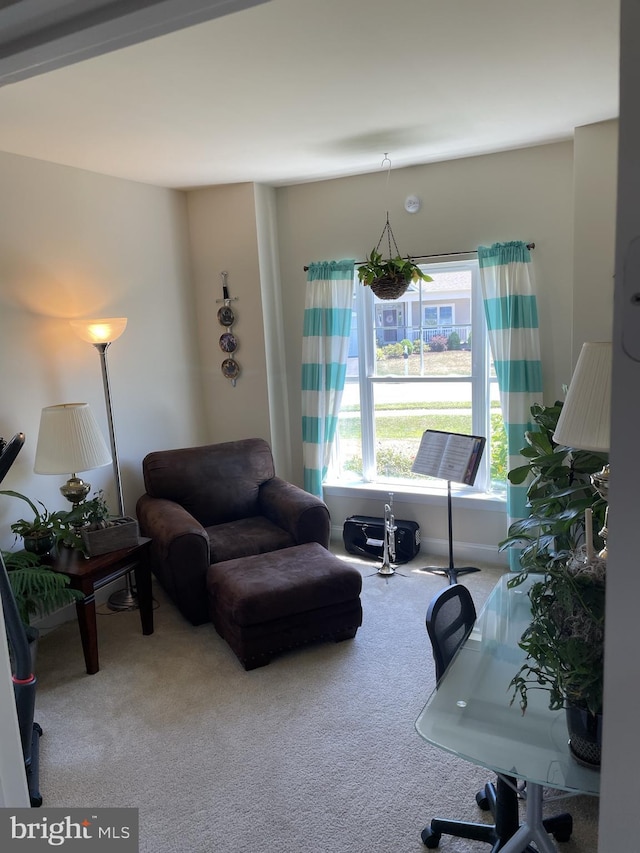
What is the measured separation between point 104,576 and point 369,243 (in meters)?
2.74

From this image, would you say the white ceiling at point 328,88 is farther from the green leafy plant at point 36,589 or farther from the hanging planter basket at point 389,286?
the green leafy plant at point 36,589

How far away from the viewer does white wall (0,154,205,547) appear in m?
3.21

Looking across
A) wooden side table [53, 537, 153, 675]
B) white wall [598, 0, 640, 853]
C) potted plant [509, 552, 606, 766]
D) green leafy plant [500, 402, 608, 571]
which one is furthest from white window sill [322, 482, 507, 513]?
white wall [598, 0, 640, 853]

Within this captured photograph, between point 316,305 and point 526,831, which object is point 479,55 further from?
point 526,831

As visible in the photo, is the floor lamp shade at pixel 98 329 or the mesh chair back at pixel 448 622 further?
the floor lamp shade at pixel 98 329

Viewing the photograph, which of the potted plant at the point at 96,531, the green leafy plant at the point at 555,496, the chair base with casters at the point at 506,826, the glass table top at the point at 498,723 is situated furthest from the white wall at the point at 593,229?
the potted plant at the point at 96,531

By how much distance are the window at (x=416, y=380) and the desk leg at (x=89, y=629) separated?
2180 mm

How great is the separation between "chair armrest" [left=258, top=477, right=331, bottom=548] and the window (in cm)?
87

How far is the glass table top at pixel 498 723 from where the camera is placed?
139 cm

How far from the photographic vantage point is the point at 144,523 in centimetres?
361

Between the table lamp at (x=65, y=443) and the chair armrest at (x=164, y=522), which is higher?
the table lamp at (x=65, y=443)

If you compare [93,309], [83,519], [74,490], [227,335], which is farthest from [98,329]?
[227,335]

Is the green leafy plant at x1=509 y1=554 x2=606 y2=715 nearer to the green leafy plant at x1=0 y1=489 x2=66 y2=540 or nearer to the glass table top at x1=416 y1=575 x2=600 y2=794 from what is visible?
the glass table top at x1=416 y1=575 x2=600 y2=794

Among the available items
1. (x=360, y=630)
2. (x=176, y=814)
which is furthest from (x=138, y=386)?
(x=176, y=814)
